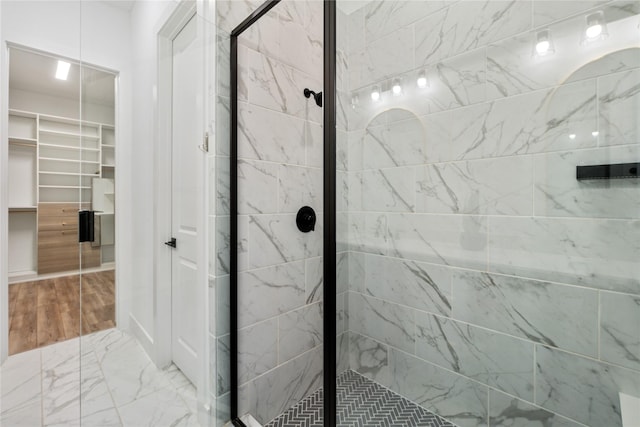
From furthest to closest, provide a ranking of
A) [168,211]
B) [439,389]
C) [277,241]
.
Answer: [439,389] → [277,241] → [168,211]

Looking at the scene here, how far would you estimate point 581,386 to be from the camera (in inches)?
43.8

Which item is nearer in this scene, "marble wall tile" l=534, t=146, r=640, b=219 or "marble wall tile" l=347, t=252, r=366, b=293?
"marble wall tile" l=534, t=146, r=640, b=219

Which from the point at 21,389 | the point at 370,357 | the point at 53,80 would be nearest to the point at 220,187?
the point at 53,80

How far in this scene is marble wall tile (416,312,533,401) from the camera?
123 cm

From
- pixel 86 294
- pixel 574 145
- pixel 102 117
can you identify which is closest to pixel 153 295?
pixel 86 294

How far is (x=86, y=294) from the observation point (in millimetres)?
1045

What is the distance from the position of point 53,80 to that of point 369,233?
1.48 metres

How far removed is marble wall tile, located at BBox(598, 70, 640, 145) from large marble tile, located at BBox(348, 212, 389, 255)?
94 centimetres

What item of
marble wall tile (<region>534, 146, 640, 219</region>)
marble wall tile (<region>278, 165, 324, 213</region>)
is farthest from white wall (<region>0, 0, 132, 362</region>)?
marble wall tile (<region>534, 146, 640, 219</region>)

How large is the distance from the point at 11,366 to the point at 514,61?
2201mm

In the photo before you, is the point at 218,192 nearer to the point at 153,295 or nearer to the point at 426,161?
the point at 153,295

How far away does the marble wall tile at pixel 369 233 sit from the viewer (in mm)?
1620

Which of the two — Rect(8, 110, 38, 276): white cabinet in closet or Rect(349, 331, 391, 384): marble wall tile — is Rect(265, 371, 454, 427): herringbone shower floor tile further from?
Rect(8, 110, 38, 276): white cabinet in closet

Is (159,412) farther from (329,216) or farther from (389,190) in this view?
(389,190)
